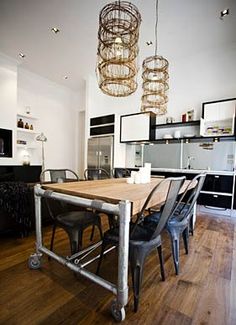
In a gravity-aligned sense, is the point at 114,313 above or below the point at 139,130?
below

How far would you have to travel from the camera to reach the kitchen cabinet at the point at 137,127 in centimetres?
491

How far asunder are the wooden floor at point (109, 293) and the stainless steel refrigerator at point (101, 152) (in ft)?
11.2

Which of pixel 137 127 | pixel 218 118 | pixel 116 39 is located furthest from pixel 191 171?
pixel 116 39

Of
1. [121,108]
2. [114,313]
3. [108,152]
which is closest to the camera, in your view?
[114,313]

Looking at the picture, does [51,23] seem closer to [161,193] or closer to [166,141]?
[166,141]

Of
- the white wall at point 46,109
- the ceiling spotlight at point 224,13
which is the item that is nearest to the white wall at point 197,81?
the ceiling spotlight at point 224,13

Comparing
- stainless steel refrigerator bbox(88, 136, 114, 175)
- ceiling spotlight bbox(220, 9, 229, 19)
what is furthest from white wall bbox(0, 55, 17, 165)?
ceiling spotlight bbox(220, 9, 229, 19)

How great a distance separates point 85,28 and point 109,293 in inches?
171

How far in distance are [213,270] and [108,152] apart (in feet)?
13.0

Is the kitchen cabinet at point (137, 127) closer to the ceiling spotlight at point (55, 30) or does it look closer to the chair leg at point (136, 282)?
the ceiling spotlight at point (55, 30)

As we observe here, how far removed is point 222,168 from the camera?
424 centimetres

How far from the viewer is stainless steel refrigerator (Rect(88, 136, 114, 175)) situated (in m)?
5.34

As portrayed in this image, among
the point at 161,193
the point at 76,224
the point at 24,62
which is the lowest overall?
the point at 76,224

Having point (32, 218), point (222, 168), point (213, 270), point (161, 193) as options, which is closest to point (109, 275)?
point (161, 193)
